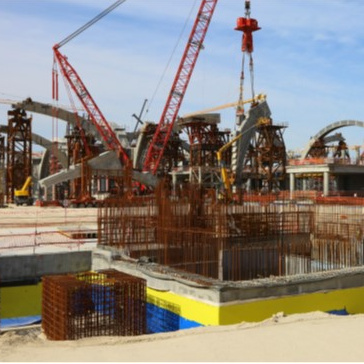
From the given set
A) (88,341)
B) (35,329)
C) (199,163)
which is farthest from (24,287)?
(199,163)

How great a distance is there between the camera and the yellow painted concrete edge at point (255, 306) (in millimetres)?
12336

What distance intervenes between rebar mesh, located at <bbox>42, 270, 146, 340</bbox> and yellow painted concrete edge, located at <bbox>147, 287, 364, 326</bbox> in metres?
0.98

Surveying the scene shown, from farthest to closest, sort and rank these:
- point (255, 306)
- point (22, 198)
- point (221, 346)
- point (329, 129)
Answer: point (329, 129) → point (22, 198) → point (255, 306) → point (221, 346)

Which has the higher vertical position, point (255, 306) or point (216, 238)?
point (216, 238)

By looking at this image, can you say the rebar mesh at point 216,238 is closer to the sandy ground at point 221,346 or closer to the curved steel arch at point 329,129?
the sandy ground at point 221,346

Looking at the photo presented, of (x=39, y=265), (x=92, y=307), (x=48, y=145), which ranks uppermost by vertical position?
(x=48, y=145)

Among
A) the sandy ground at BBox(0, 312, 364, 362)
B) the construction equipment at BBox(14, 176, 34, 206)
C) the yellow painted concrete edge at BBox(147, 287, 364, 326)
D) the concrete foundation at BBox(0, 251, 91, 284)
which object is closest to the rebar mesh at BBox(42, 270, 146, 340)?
the yellow painted concrete edge at BBox(147, 287, 364, 326)

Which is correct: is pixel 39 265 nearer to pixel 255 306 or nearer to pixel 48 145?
pixel 255 306

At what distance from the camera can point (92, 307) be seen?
478 inches

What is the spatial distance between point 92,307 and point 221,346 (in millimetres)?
4029

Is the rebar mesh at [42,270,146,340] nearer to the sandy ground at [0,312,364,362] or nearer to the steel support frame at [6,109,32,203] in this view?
the sandy ground at [0,312,364,362]

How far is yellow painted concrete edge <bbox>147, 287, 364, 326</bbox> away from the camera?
12336 mm

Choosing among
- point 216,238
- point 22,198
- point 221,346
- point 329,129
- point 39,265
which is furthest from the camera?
point 329,129

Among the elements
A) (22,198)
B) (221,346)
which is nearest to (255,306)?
(221,346)
